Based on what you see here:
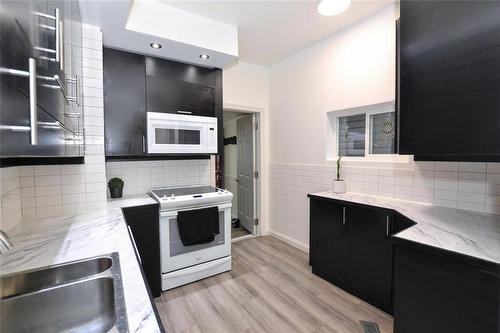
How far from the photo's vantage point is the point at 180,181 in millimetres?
2945

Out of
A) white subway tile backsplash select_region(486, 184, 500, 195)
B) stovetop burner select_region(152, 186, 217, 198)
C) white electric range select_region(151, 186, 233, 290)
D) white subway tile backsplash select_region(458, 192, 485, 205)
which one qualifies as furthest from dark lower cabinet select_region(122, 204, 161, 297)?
white subway tile backsplash select_region(486, 184, 500, 195)

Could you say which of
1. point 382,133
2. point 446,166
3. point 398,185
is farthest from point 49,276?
point 382,133

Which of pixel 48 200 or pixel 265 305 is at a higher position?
pixel 48 200

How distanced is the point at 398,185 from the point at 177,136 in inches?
90.7

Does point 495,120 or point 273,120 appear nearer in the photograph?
point 495,120

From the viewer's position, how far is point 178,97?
2.57m

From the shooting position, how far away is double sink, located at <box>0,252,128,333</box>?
33.4 inches

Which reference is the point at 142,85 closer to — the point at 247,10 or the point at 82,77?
the point at 82,77

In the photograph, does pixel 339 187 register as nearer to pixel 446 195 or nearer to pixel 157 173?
pixel 446 195

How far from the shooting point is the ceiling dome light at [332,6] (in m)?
1.96

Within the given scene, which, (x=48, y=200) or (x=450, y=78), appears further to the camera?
(x=48, y=200)

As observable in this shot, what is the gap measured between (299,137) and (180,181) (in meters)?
1.73

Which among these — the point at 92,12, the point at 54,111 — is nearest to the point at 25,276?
the point at 54,111

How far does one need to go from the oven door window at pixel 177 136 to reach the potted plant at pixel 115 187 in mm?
588
